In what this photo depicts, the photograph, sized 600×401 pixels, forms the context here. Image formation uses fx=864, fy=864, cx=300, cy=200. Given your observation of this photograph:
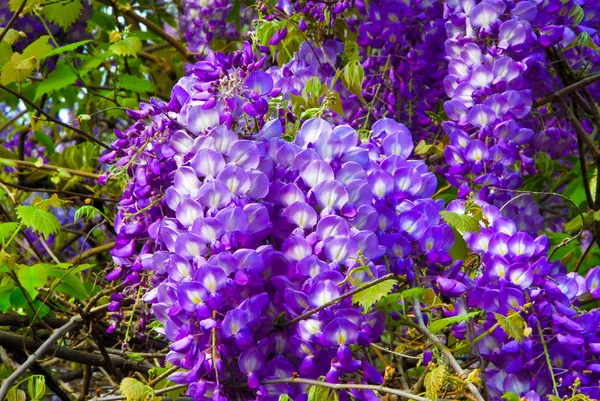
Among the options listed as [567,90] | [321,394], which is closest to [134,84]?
[567,90]

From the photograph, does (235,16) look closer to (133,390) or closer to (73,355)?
(73,355)

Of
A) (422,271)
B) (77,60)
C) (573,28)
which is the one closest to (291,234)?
(422,271)

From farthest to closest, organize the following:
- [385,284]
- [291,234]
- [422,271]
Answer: [422,271], [291,234], [385,284]

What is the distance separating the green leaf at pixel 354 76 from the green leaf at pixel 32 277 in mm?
765

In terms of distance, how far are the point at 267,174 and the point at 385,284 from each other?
0.94ft

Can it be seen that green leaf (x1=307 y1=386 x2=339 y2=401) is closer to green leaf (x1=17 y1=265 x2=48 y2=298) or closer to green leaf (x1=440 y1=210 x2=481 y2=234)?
green leaf (x1=440 y1=210 x2=481 y2=234)

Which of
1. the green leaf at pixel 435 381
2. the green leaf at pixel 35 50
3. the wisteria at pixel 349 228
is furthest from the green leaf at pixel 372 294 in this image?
the green leaf at pixel 35 50

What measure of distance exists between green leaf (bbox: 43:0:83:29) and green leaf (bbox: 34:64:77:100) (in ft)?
0.40

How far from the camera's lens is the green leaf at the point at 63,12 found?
A: 7.71 ft

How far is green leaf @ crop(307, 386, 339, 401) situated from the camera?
46.3 inches

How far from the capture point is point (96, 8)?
9.24ft

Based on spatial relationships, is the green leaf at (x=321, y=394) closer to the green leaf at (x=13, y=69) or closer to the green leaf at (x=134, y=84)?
the green leaf at (x=13, y=69)

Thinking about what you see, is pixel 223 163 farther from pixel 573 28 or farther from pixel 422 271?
pixel 573 28

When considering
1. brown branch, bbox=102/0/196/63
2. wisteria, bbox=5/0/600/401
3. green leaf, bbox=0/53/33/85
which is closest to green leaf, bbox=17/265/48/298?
wisteria, bbox=5/0/600/401
